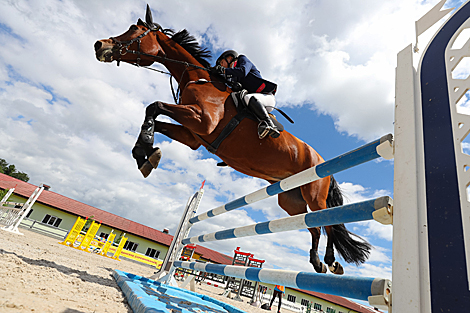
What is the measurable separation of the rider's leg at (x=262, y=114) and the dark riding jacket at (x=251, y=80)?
17cm

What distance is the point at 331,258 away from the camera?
90.4 inches

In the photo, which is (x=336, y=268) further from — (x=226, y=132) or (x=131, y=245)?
(x=131, y=245)

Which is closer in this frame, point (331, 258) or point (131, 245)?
point (331, 258)

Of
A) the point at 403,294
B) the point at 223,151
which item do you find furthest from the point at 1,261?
the point at 403,294

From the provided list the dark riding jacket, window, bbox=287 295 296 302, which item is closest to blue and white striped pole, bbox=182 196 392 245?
the dark riding jacket

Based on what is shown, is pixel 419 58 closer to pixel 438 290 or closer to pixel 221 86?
pixel 438 290

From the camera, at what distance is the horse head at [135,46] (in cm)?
232

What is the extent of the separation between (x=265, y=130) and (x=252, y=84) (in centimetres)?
71

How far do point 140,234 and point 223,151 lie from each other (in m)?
16.6

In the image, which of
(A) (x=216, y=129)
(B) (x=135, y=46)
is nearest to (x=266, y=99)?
(A) (x=216, y=129)

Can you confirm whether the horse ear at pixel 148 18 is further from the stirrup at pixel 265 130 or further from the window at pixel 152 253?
the window at pixel 152 253

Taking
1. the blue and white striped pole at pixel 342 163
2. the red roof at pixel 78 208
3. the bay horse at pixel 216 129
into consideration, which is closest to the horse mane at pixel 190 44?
the bay horse at pixel 216 129

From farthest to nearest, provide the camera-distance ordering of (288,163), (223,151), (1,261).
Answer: (288,163), (223,151), (1,261)

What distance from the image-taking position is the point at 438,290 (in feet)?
1.64
